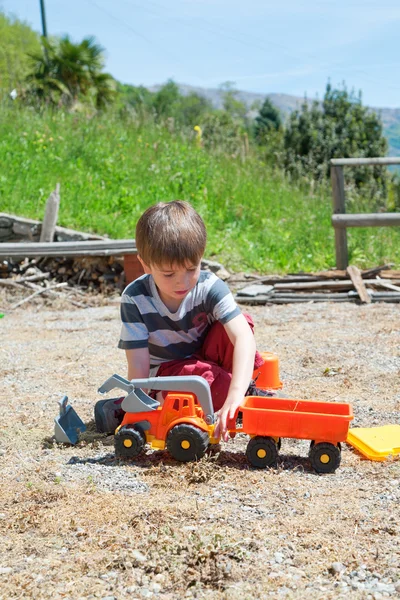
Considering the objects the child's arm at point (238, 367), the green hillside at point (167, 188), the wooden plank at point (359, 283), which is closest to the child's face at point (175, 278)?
the child's arm at point (238, 367)

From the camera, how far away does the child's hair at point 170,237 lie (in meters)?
2.47

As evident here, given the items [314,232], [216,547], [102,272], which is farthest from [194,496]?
[314,232]

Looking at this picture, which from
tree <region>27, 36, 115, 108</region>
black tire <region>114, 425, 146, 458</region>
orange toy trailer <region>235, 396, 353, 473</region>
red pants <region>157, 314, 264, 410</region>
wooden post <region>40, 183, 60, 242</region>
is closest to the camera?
orange toy trailer <region>235, 396, 353, 473</region>

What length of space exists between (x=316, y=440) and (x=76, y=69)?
20.9 meters

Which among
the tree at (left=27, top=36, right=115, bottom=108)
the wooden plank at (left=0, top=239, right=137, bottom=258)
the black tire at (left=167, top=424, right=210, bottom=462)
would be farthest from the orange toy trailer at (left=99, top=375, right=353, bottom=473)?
the tree at (left=27, top=36, right=115, bottom=108)

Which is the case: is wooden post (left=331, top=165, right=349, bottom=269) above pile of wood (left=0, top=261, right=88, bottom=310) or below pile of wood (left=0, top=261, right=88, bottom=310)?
above

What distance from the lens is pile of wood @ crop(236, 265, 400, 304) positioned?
6.34 m

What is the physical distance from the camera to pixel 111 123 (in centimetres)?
1110

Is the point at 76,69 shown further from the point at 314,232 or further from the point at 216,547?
the point at 216,547

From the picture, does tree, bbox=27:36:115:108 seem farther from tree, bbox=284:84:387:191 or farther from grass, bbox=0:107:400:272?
grass, bbox=0:107:400:272

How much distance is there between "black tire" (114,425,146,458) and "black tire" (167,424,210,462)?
121mm

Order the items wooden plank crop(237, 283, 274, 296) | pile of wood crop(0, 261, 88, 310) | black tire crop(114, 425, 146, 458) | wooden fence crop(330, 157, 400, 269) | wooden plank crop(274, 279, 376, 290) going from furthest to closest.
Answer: wooden fence crop(330, 157, 400, 269) → pile of wood crop(0, 261, 88, 310) → wooden plank crop(274, 279, 376, 290) → wooden plank crop(237, 283, 274, 296) → black tire crop(114, 425, 146, 458)

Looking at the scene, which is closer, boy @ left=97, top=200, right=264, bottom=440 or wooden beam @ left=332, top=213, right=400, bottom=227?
boy @ left=97, top=200, right=264, bottom=440

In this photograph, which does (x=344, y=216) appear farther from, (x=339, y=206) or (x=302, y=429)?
(x=302, y=429)
